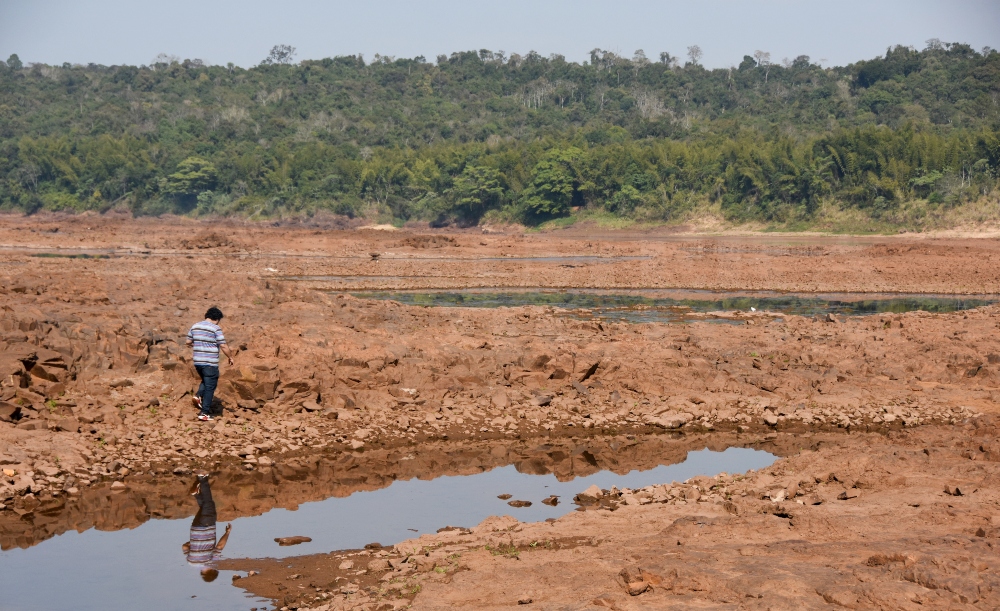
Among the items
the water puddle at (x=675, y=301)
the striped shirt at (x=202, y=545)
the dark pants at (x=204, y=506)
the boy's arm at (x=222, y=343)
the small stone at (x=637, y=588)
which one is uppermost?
the boy's arm at (x=222, y=343)

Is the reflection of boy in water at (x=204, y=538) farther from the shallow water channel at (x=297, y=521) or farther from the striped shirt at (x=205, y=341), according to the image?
the striped shirt at (x=205, y=341)

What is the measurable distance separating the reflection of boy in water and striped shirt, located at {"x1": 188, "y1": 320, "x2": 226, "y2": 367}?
207 cm

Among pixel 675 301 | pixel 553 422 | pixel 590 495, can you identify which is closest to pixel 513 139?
pixel 675 301

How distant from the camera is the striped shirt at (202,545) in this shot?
8.77 meters

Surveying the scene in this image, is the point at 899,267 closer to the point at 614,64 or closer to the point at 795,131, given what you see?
the point at 795,131

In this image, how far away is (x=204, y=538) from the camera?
9.36 metres

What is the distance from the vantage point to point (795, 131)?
91.9m

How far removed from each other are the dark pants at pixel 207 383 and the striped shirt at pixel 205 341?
0.06 m

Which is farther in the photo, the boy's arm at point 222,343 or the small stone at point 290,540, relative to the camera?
the boy's arm at point 222,343

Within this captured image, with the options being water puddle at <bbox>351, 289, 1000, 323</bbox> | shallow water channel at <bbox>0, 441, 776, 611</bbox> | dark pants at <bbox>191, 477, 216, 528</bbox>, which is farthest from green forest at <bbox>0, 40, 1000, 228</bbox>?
dark pants at <bbox>191, 477, 216, 528</bbox>

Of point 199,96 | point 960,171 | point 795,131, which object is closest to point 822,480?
point 960,171

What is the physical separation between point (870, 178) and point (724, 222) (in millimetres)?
9957

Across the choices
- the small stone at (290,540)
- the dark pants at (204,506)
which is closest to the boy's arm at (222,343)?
the dark pants at (204,506)

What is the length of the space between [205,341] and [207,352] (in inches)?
5.8
